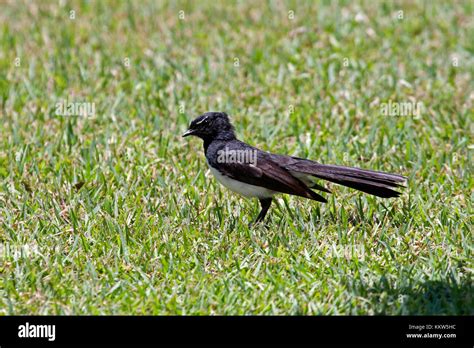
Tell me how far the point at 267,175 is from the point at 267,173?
0.03 metres

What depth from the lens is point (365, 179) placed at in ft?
21.6

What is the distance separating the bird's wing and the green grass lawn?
1.07 ft

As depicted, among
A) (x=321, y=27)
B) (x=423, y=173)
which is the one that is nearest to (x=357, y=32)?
(x=321, y=27)

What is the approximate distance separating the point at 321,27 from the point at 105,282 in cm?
700

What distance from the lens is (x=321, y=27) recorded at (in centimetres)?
1184

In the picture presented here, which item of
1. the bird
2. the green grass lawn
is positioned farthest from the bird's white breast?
the green grass lawn

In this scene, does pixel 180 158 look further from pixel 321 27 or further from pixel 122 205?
pixel 321 27

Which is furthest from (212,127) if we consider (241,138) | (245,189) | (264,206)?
(241,138)

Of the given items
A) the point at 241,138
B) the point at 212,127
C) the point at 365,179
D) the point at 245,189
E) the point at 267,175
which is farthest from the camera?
the point at 241,138

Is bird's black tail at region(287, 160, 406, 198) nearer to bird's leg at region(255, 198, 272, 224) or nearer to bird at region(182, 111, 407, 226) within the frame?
bird at region(182, 111, 407, 226)

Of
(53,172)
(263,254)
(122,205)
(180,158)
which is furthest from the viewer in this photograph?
(180,158)

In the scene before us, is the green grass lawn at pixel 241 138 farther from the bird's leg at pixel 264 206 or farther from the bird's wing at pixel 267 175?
the bird's wing at pixel 267 175

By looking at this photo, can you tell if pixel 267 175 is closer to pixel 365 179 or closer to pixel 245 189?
pixel 245 189

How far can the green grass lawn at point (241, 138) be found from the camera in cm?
579
